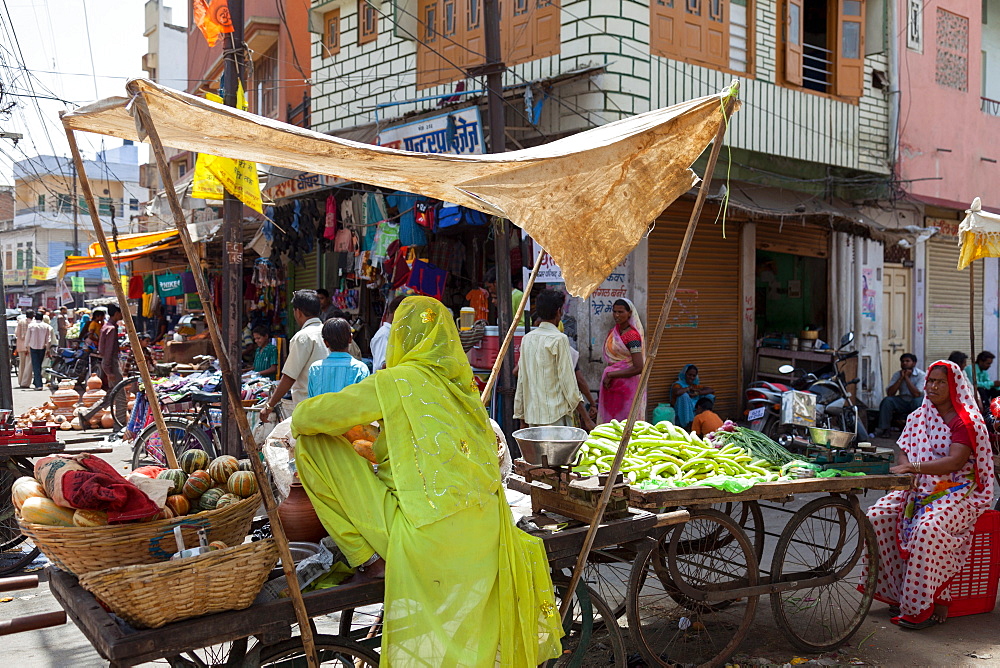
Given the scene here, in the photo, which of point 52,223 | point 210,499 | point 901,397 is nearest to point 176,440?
point 210,499

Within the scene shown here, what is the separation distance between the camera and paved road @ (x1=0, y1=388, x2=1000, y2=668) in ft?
14.0

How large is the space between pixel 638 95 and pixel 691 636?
6700 mm

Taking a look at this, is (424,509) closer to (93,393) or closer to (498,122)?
(498,122)

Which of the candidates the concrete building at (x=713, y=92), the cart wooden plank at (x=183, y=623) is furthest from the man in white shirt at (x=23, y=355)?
the cart wooden plank at (x=183, y=623)

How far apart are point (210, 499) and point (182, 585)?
51 centimetres

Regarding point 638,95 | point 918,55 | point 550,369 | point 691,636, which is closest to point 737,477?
point 691,636

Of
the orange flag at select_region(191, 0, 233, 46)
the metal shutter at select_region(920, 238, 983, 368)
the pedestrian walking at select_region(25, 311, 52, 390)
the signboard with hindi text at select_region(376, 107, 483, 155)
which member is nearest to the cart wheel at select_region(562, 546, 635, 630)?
the signboard with hindi text at select_region(376, 107, 483, 155)

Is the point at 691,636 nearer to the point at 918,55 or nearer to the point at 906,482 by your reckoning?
the point at 906,482

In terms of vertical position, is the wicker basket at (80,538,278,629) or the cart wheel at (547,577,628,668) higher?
the wicker basket at (80,538,278,629)

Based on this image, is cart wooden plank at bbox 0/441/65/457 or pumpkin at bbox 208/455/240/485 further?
cart wooden plank at bbox 0/441/65/457

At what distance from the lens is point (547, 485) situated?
3.91m

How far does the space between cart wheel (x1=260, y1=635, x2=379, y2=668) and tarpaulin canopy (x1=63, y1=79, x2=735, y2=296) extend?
182 centimetres

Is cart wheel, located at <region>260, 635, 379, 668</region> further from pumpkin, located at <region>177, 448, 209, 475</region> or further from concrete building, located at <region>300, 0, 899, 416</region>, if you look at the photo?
concrete building, located at <region>300, 0, 899, 416</region>

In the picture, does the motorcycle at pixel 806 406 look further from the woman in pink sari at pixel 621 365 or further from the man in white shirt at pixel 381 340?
the man in white shirt at pixel 381 340
